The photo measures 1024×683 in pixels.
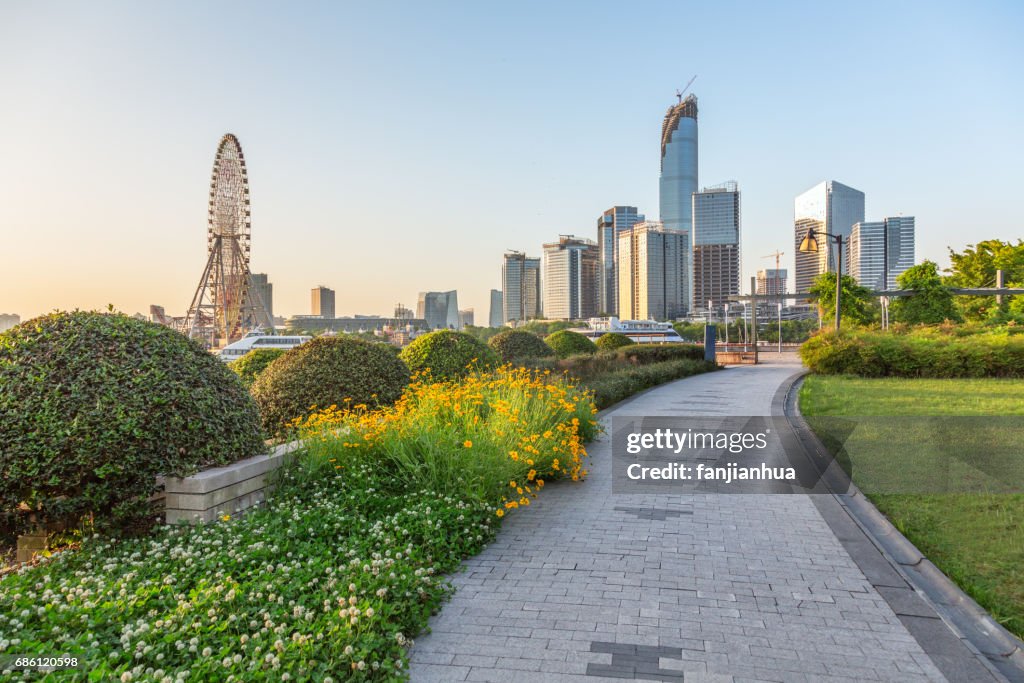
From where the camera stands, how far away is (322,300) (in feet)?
405

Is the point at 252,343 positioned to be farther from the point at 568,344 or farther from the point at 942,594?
the point at 942,594

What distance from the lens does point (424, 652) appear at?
2.67m

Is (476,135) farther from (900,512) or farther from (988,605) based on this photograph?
(988,605)

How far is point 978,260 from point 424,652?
42.4 m

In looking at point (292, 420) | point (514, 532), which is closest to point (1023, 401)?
point (514, 532)

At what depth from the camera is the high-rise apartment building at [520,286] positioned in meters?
121

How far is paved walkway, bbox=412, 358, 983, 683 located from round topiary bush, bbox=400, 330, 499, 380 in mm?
6363

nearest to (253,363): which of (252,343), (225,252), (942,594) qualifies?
(942,594)

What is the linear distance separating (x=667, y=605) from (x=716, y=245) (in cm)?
10908

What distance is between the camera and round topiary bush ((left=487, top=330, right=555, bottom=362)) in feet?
56.2

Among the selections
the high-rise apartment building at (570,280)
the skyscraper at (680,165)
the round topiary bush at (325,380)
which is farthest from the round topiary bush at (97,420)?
the skyscraper at (680,165)

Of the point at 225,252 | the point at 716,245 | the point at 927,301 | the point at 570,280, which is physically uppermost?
the point at 716,245

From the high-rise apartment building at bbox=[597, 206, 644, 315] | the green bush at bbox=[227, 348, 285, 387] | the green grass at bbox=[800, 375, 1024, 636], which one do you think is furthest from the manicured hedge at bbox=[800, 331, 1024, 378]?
the high-rise apartment building at bbox=[597, 206, 644, 315]

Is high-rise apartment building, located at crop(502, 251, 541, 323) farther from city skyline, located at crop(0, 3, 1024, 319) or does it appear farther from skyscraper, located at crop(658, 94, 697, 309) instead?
city skyline, located at crop(0, 3, 1024, 319)
